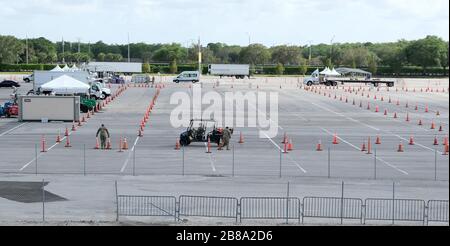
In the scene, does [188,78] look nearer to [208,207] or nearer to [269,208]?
[208,207]

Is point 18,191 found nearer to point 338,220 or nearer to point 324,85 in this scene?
point 338,220

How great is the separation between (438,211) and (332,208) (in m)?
2.71

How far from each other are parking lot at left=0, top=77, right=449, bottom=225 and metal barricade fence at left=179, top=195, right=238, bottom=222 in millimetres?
1606

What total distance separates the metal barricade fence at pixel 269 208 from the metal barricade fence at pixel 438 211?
335 cm

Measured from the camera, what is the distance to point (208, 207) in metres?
22.8

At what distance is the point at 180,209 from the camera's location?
73.3 feet

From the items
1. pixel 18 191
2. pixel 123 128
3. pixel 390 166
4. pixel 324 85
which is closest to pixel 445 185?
pixel 390 166

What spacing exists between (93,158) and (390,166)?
11.2m

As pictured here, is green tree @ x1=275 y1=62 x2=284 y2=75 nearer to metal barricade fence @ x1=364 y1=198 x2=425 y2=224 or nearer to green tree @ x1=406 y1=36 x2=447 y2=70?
green tree @ x1=406 y1=36 x2=447 y2=70

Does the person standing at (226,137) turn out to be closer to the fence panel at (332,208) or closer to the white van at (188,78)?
the fence panel at (332,208)

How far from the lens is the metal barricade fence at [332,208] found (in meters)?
21.7

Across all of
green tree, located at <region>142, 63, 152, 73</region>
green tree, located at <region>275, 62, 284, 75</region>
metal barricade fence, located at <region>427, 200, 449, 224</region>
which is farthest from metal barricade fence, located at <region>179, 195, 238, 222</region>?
green tree, located at <region>275, 62, 284, 75</region>

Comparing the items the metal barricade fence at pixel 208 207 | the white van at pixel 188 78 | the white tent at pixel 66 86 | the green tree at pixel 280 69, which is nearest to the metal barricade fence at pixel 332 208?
the metal barricade fence at pixel 208 207
